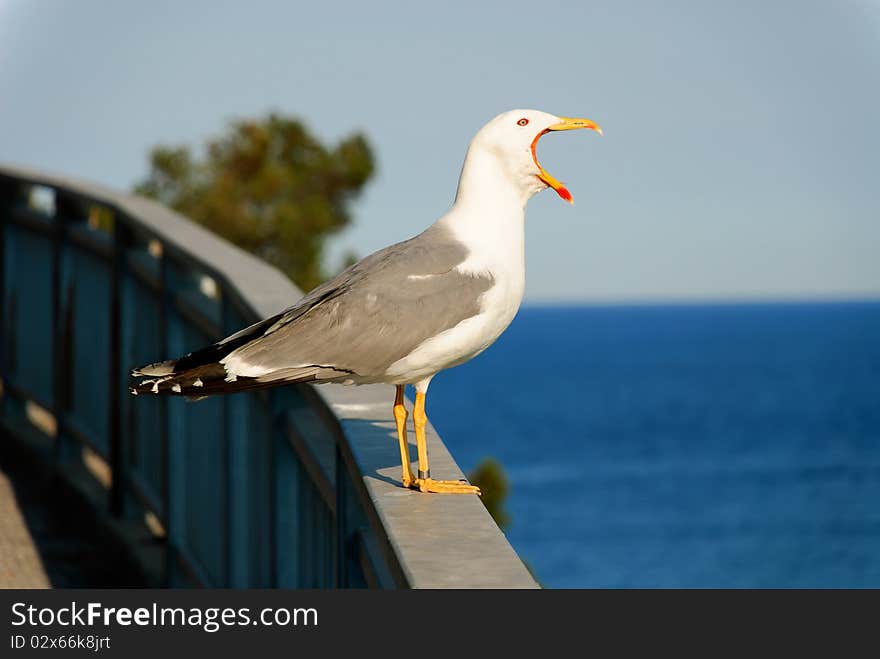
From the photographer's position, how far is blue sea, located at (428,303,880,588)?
6531 cm

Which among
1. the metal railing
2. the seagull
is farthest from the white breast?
the metal railing

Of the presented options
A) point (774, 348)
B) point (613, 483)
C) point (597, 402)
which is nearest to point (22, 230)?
point (613, 483)

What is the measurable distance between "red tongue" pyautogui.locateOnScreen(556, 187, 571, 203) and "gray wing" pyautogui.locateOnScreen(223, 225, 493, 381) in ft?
0.80

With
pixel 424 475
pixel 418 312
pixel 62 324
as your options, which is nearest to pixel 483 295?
pixel 418 312

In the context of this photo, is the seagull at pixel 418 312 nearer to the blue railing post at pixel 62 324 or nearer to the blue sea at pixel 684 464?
the blue railing post at pixel 62 324

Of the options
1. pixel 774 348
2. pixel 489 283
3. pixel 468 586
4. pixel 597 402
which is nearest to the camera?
pixel 468 586

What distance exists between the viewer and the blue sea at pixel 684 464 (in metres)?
65.3

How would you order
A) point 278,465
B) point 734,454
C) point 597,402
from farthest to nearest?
point 597,402, point 734,454, point 278,465

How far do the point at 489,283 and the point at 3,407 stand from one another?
550 cm

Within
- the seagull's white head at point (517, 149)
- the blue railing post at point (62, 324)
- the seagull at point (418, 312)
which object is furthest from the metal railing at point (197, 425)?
the seagull's white head at point (517, 149)

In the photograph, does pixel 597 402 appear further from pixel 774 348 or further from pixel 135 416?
pixel 135 416

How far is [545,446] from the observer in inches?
3964

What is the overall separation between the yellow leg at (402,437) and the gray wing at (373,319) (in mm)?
129

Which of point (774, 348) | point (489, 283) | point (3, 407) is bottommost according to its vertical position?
point (774, 348)
